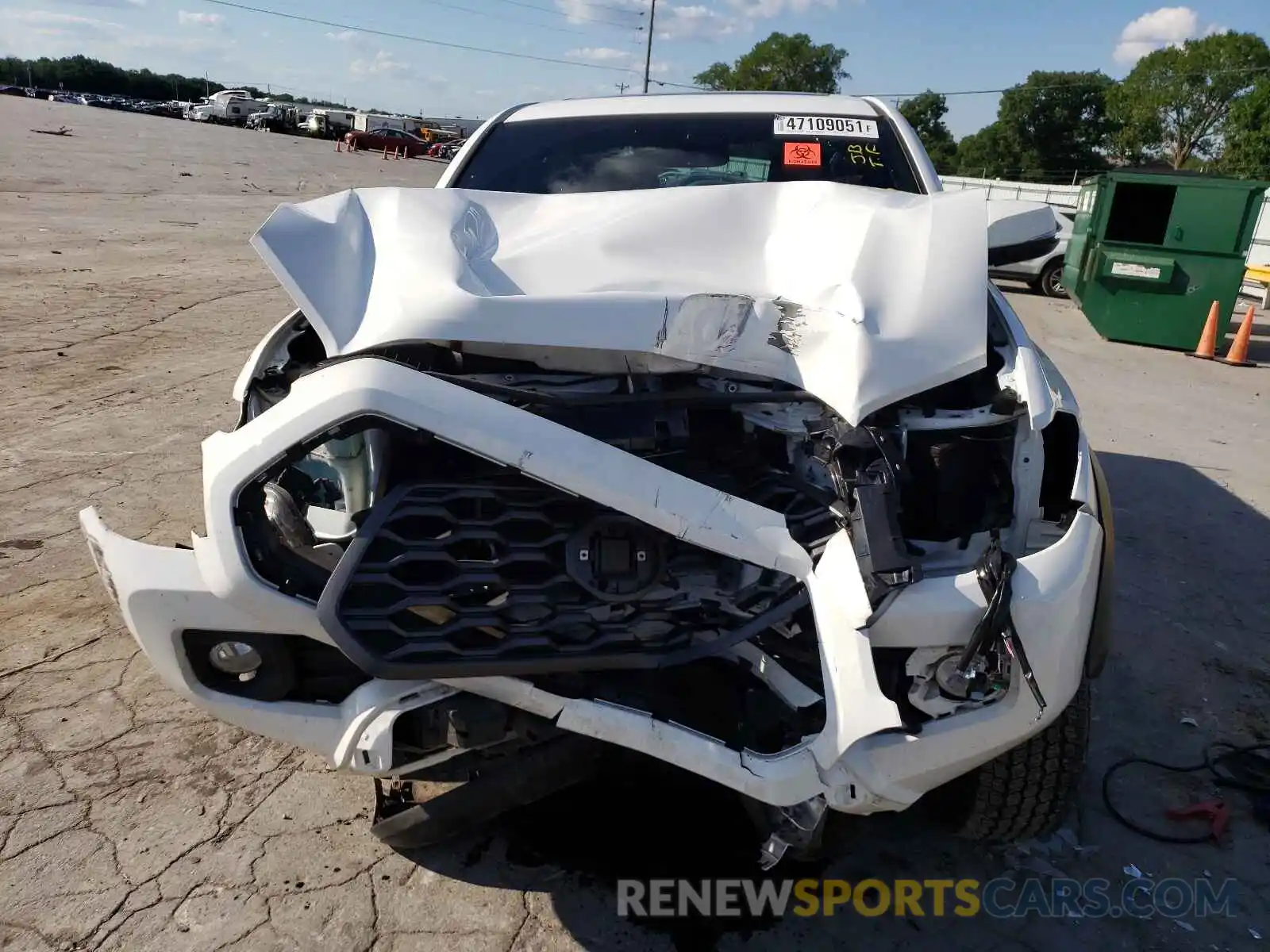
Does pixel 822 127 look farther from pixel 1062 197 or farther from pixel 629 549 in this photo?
pixel 1062 197

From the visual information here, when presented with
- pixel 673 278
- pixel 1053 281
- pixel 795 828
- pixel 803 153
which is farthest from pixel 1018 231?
pixel 1053 281

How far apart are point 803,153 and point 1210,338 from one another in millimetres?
8102

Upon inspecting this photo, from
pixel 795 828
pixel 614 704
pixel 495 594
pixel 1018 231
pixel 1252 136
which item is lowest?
pixel 795 828

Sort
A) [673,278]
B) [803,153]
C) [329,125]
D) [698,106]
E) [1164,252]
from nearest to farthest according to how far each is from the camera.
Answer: [673,278] → [803,153] → [698,106] → [1164,252] → [329,125]

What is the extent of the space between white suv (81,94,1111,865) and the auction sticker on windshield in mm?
1354

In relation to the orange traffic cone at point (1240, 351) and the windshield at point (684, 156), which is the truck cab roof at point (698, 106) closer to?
the windshield at point (684, 156)

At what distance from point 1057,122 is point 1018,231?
215 feet

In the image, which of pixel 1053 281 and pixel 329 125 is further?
pixel 329 125

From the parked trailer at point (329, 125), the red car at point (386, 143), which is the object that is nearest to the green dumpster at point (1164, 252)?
the red car at point (386, 143)

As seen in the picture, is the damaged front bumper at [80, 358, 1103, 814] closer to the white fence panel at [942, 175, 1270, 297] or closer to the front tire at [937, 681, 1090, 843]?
the front tire at [937, 681, 1090, 843]

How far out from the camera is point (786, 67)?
76688 millimetres

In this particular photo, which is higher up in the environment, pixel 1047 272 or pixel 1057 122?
pixel 1057 122

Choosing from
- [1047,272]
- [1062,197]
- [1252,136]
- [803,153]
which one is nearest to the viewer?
[803,153]

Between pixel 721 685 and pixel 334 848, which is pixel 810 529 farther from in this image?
pixel 334 848
